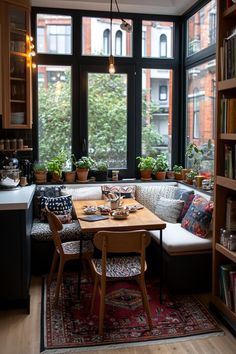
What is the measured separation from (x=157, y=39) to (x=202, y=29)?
0.70 metres

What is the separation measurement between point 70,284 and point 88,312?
0.65 m

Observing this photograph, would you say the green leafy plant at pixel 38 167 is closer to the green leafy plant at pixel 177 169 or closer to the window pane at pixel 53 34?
the window pane at pixel 53 34

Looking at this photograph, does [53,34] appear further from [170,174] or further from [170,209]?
[170,209]

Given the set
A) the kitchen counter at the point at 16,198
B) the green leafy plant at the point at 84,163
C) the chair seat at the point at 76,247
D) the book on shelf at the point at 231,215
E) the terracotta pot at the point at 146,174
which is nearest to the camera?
the book on shelf at the point at 231,215

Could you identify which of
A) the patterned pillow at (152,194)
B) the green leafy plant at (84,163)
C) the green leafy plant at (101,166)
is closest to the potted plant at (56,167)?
the green leafy plant at (84,163)

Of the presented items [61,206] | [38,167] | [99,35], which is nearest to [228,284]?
[61,206]

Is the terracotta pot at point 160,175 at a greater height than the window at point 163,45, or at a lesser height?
lesser

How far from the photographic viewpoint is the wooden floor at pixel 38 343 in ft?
8.80

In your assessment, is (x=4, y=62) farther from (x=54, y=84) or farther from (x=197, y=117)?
(x=197, y=117)

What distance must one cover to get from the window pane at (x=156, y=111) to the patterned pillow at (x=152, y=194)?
618mm

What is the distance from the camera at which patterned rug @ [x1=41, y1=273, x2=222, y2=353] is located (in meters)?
2.84

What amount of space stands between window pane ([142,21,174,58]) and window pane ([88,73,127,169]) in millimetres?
472

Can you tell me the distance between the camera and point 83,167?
15.8ft

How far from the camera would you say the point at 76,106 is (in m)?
4.92
